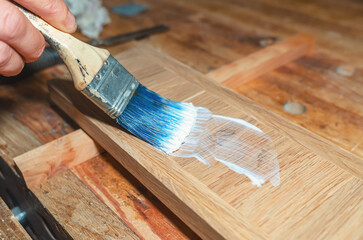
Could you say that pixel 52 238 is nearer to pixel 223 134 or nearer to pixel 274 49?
pixel 223 134

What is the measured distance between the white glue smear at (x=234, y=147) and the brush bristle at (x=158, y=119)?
0.8 inches

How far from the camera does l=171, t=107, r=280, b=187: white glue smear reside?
28.9 inches

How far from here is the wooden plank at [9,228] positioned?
0.76 metres

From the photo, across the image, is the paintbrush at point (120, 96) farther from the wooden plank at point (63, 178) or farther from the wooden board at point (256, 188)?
the wooden plank at point (63, 178)

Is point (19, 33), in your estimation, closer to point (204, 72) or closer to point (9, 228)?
point (9, 228)

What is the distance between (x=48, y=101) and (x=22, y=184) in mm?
360

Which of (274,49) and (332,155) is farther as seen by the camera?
(274,49)

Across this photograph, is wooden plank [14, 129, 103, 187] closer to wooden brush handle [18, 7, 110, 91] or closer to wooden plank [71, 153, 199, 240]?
wooden plank [71, 153, 199, 240]

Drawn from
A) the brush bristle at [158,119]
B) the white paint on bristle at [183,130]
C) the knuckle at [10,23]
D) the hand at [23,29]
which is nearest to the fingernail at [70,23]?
the hand at [23,29]

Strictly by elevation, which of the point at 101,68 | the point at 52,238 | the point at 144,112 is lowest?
the point at 52,238

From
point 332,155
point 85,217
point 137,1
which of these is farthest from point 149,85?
point 137,1

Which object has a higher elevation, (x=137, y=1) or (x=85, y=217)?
(x=137, y=1)

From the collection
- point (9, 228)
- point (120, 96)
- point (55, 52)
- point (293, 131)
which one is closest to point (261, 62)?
point (293, 131)

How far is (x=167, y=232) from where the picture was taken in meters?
0.75
